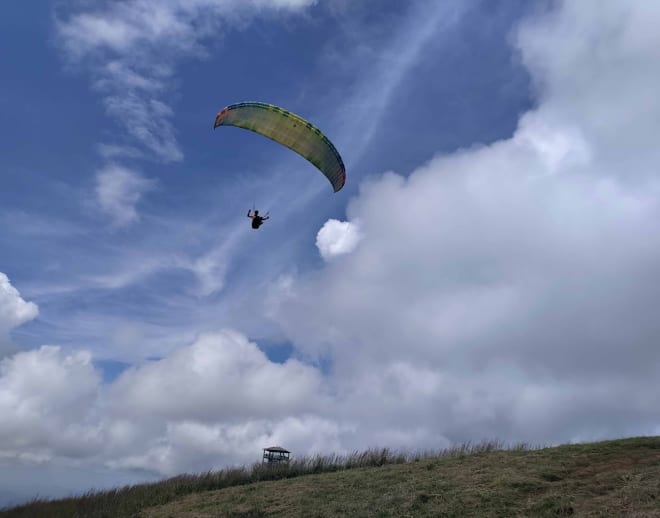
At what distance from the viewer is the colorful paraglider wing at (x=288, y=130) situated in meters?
28.5

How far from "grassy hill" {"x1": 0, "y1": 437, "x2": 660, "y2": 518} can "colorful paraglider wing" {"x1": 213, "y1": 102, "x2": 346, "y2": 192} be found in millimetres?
15661

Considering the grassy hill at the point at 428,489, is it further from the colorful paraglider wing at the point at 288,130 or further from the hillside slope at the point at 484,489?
the colorful paraglider wing at the point at 288,130

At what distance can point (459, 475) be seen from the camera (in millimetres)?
22781

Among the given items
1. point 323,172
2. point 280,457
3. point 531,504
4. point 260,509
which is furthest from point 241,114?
point 280,457

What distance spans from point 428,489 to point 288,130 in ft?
59.7

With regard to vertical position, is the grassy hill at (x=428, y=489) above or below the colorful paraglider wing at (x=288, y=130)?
below

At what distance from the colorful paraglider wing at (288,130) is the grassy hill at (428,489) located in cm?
1566

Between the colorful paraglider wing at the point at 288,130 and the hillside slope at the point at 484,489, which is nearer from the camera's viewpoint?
the hillside slope at the point at 484,489

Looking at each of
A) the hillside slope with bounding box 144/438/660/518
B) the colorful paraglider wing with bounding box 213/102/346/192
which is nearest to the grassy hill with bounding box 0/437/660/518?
the hillside slope with bounding box 144/438/660/518

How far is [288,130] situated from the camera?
29.3 meters

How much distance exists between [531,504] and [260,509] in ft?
38.7

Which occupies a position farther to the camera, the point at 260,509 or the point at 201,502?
the point at 201,502

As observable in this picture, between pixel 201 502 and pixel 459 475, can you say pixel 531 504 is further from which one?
pixel 201 502

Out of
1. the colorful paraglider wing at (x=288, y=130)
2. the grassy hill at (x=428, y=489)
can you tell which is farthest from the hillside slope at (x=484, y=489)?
the colorful paraglider wing at (x=288, y=130)
